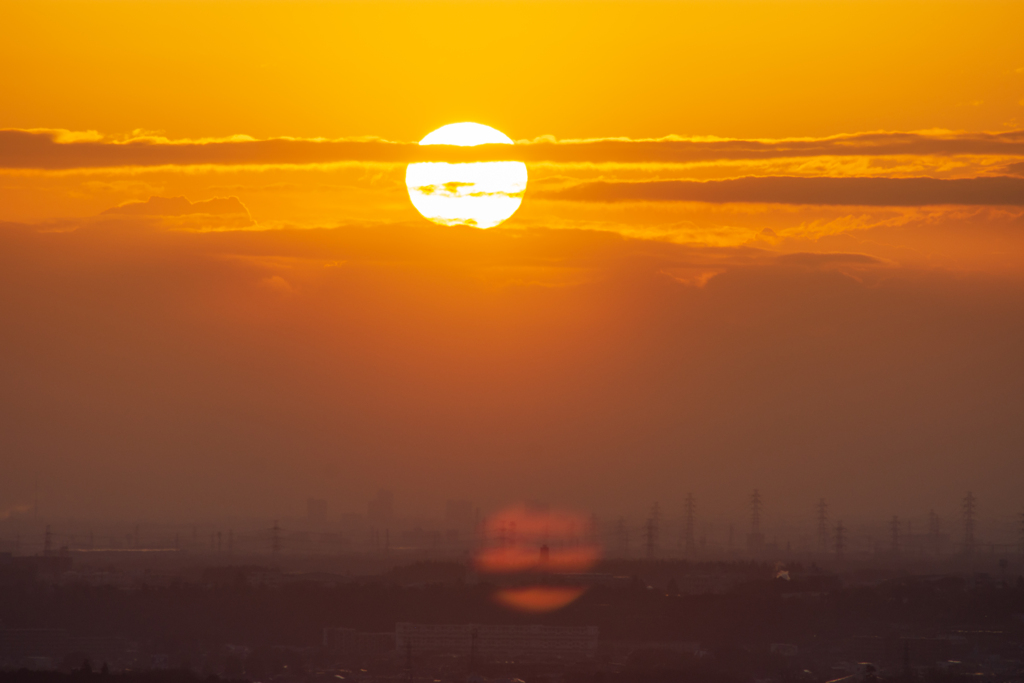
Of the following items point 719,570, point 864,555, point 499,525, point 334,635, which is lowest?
point 334,635

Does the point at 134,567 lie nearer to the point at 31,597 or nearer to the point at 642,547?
the point at 31,597

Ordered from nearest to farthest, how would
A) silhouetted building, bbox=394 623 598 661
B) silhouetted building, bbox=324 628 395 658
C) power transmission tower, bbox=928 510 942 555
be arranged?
silhouetted building, bbox=394 623 598 661, silhouetted building, bbox=324 628 395 658, power transmission tower, bbox=928 510 942 555

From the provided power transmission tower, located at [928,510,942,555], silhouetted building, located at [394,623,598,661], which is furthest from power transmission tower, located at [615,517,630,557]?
silhouetted building, located at [394,623,598,661]

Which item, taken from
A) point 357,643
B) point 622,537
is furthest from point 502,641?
point 622,537

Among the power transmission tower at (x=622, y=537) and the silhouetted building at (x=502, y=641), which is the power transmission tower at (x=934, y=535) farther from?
the silhouetted building at (x=502, y=641)

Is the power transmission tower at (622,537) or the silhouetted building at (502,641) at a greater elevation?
the power transmission tower at (622,537)

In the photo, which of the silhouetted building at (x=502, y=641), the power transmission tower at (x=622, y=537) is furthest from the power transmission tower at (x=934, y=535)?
the silhouetted building at (x=502, y=641)

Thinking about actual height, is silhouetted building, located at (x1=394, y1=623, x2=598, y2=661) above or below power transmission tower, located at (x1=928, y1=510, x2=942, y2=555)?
below

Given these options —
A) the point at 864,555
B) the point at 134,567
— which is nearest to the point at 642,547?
the point at 864,555

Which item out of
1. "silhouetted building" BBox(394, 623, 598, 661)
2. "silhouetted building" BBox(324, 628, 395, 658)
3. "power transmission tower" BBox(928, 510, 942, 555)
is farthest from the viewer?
"power transmission tower" BBox(928, 510, 942, 555)

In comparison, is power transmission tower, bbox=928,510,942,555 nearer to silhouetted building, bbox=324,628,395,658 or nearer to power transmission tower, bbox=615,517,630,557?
power transmission tower, bbox=615,517,630,557

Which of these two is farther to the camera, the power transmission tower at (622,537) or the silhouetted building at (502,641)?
the power transmission tower at (622,537)
